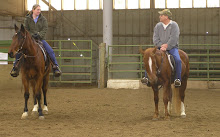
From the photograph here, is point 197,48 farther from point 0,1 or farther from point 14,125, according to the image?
point 14,125

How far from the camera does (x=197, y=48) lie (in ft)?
73.9

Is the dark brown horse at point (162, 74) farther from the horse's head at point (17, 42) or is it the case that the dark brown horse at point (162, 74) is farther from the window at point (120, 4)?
the window at point (120, 4)

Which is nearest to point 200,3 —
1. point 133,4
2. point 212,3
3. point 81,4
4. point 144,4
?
point 212,3

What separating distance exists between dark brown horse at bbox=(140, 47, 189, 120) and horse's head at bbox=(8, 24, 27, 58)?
1.88 metres

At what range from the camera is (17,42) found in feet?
17.2

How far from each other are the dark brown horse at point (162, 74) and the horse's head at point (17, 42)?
188cm

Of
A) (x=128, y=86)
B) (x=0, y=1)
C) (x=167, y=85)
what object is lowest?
(x=128, y=86)

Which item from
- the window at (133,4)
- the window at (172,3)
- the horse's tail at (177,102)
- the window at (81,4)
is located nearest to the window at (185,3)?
the window at (172,3)

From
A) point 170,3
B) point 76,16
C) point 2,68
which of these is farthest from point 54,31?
point 2,68

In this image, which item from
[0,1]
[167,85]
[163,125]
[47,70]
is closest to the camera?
[163,125]

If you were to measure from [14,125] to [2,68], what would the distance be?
7866 mm

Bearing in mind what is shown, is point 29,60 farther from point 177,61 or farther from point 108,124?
point 177,61

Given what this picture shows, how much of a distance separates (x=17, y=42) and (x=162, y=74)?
2.30 meters

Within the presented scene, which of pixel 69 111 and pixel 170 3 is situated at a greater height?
pixel 170 3
